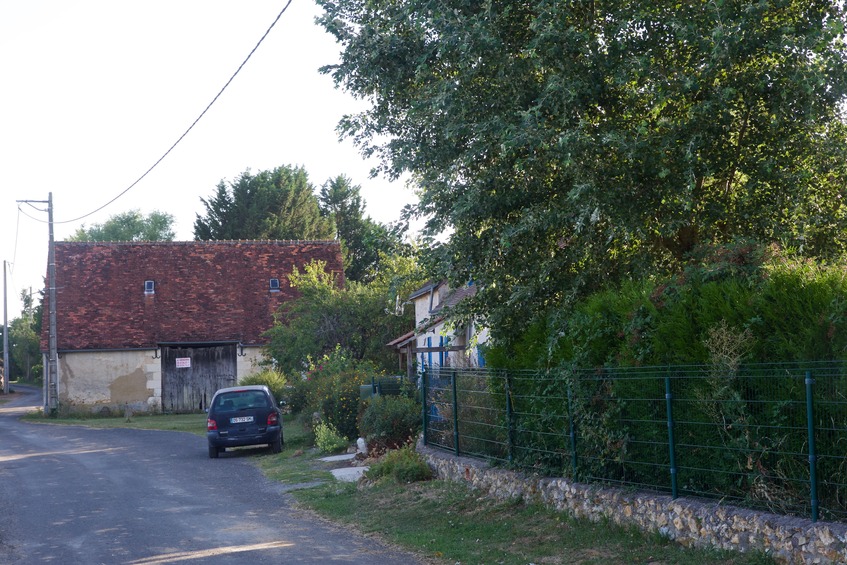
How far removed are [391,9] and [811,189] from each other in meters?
5.93

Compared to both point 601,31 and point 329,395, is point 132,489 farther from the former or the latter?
point 601,31

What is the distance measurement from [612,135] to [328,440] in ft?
39.5

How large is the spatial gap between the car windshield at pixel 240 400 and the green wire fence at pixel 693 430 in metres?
9.76

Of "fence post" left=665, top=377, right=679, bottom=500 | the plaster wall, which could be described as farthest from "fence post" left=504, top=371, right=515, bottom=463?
the plaster wall

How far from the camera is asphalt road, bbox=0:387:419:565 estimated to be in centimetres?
973

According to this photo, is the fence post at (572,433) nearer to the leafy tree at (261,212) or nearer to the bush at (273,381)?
the bush at (273,381)

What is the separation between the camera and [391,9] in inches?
497

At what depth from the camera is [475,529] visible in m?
10.6

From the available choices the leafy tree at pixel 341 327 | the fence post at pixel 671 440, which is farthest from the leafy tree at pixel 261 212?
the fence post at pixel 671 440

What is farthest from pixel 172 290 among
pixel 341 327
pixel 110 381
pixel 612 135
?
pixel 612 135

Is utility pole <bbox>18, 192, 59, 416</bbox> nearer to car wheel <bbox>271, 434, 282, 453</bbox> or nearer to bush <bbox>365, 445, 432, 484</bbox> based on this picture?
car wheel <bbox>271, 434, 282, 453</bbox>

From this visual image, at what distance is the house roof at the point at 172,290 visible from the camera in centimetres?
3875

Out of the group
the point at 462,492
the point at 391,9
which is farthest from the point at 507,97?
the point at 462,492

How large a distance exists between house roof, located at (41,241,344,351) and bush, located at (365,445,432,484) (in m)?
25.2
